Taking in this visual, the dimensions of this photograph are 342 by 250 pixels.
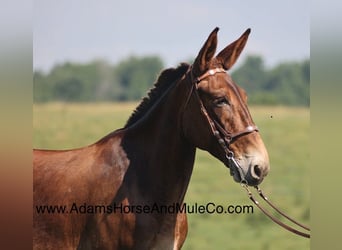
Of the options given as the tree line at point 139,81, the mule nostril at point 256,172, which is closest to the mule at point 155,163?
the mule nostril at point 256,172

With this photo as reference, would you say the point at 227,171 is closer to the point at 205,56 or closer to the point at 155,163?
the point at 155,163

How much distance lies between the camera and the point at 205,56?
3545mm

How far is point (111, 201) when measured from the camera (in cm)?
→ 368

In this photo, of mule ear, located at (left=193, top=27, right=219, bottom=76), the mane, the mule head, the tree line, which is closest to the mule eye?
the mule head

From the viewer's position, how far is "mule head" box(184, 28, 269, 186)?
11.3 ft

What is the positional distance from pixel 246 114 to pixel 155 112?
678 mm

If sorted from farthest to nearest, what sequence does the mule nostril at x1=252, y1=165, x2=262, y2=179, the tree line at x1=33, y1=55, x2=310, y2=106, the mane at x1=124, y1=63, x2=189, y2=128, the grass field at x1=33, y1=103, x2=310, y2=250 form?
1. the tree line at x1=33, y1=55, x2=310, y2=106
2. the grass field at x1=33, y1=103, x2=310, y2=250
3. the mane at x1=124, y1=63, x2=189, y2=128
4. the mule nostril at x1=252, y1=165, x2=262, y2=179

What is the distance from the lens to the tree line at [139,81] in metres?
6.36

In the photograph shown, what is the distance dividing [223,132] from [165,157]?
0.46 m

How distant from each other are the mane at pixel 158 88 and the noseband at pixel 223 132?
235mm

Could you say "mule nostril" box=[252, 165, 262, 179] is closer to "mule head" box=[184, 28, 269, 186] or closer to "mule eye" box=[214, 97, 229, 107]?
"mule head" box=[184, 28, 269, 186]

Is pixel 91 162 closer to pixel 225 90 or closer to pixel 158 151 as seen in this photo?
pixel 158 151

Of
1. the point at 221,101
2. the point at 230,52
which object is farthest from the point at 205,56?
the point at 221,101

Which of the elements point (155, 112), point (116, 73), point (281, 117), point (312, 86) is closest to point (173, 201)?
point (155, 112)
